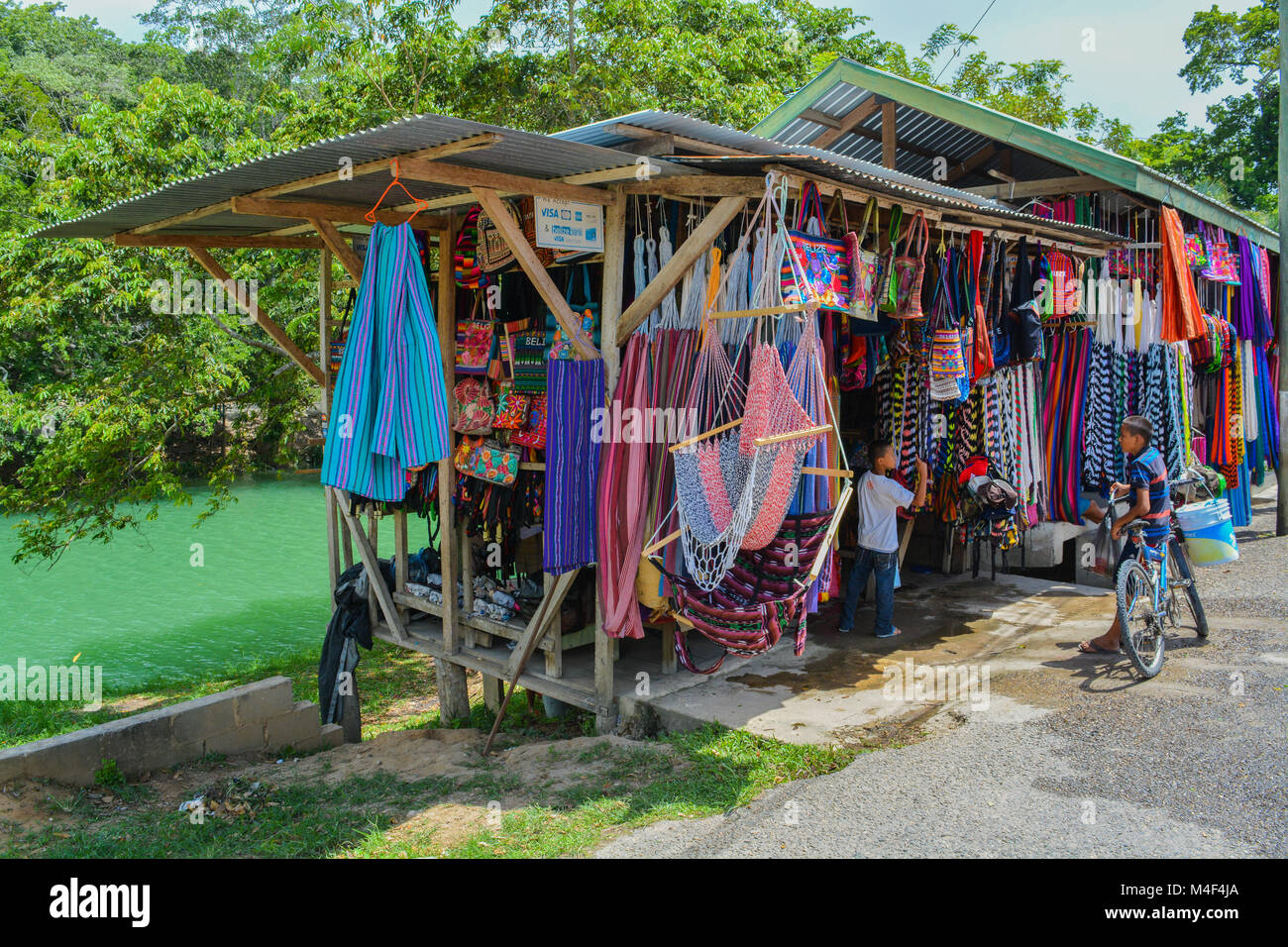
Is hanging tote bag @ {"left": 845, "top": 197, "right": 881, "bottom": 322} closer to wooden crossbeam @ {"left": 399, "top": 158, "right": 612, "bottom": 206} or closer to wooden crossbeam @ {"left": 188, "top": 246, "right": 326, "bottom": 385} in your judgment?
wooden crossbeam @ {"left": 399, "top": 158, "right": 612, "bottom": 206}

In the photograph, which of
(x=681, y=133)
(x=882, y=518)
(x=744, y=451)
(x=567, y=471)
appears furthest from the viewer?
(x=882, y=518)

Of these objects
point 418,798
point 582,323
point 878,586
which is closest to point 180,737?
point 418,798

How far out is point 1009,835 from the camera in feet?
11.3

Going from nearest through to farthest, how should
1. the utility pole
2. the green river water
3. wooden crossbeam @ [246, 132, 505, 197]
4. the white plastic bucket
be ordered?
wooden crossbeam @ [246, 132, 505, 197] → the white plastic bucket → the utility pole → the green river water

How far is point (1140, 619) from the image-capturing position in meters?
5.18

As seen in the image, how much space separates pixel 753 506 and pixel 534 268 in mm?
1525

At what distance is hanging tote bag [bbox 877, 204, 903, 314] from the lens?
17.3ft

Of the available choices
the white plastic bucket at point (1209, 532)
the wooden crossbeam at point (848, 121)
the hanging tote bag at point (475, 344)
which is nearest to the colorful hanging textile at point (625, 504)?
the hanging tote bag at point (475, 344)

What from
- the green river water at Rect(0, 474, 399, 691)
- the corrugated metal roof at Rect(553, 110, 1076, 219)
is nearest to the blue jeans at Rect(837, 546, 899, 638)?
the corrugated metal roof at Rect(553, 110, 1076, 219)

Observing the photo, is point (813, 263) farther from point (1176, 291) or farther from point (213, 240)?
point (1176, 291)

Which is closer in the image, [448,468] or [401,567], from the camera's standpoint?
[448,468]

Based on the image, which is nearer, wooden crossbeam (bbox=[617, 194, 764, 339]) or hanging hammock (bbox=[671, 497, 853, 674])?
hanging hammock (bbox=[671, 497, 853, 674])
